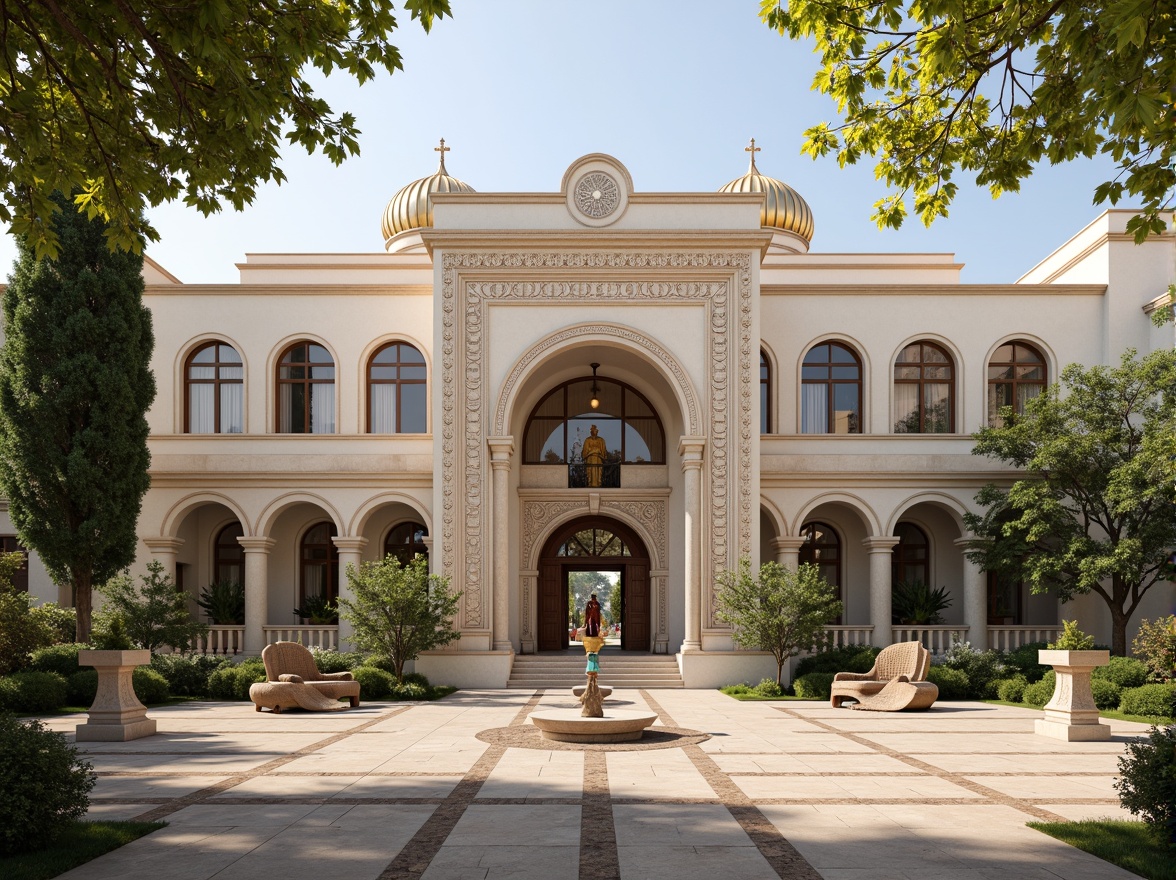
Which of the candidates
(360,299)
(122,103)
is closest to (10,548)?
(360,299)

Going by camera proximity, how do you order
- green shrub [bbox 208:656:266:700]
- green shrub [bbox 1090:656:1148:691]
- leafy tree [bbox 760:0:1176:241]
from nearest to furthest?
leafy tree [bbox 760:0:1176:241]
green shrub [bbox 1090:656:1148:691]
green shrub [bbox 208:656:266:700]

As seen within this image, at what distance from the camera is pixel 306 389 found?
25766 millimetres

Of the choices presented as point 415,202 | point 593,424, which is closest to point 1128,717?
point 593,424

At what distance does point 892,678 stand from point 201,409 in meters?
17.2

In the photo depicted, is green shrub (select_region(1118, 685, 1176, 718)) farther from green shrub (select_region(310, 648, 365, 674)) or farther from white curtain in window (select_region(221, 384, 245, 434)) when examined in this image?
white curtain in window (select_region(221, 384, 245, 434))

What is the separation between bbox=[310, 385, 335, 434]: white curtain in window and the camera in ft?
84.2

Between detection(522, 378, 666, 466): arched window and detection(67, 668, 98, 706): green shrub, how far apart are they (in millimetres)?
11632

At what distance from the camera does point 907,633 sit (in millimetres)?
24344

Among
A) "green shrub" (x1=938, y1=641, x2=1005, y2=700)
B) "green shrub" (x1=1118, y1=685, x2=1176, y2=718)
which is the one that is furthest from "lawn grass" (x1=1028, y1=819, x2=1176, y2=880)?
"green shrub" (x1=938, y1=641, x2=1005, y2=700)

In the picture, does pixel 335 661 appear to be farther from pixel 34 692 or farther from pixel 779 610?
pixel 779 610

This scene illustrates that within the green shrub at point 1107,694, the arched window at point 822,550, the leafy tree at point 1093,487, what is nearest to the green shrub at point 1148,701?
the green shrub at point 1107,694

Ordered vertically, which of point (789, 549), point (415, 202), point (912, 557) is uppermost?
point (415, 202)

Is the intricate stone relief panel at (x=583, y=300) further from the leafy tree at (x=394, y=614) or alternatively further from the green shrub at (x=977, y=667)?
the green shrub at (x=977, y=667)

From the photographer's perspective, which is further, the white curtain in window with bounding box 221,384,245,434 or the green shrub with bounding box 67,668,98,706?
the white curtain in window with bounding box 221,384,245,434
